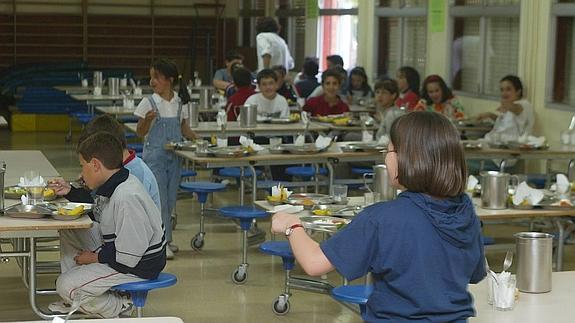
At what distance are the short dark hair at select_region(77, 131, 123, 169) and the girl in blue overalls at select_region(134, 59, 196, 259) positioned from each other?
2517mm

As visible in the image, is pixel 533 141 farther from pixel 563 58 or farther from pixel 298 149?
pixel 298 149

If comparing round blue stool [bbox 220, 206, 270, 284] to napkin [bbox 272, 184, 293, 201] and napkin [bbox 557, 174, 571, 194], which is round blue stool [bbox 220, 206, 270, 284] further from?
napkin [bbox 557, 174, 571, 194]

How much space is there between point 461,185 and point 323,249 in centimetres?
38

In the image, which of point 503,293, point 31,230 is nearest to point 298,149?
point 31,230

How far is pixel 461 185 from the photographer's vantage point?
2736 mm

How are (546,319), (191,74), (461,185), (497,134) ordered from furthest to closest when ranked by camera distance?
(191,74) → (497,134) → (546,319) → (461,185)

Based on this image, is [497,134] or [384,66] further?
[384,66]

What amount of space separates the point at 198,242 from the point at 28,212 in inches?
114

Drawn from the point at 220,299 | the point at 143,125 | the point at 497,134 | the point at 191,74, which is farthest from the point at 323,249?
the point at 191,74

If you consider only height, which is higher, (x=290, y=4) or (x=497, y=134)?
(x=290, y=4)

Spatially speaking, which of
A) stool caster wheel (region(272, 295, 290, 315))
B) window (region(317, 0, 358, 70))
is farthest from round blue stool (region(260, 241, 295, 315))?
window (region(317, 0, 358, 70))

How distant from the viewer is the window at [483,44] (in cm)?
991

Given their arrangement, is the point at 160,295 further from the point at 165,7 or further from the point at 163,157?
the point at 165,7

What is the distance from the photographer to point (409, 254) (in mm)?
2727
